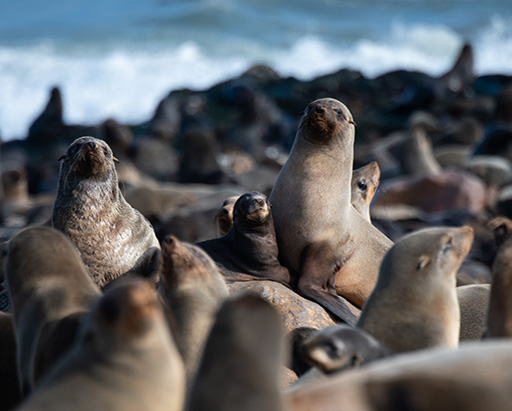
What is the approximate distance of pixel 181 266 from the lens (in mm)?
4039

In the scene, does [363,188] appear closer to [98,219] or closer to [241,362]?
[98,219]

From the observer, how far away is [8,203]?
15680mm

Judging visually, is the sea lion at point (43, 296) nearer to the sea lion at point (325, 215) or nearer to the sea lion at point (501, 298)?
the sea lion at point (501, 298)

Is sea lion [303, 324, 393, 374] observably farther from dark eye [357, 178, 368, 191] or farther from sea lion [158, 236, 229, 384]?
dark eye [357, 178, 368, 191]

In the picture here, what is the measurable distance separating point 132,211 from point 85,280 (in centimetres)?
252

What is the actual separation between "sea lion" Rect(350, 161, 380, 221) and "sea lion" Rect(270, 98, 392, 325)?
1.73 feet

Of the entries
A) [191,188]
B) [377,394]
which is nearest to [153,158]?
[191,188]

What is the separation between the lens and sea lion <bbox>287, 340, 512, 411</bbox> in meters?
2.64

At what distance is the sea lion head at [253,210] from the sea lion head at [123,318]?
11.3 feet

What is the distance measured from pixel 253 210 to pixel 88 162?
1.24 metres

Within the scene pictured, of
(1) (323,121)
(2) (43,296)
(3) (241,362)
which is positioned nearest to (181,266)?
(2) (43,296)

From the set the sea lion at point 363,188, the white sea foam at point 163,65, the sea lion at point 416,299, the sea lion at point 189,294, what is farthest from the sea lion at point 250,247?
the white sea foam at point 163,65

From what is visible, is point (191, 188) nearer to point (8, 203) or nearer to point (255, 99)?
point (8, 203)

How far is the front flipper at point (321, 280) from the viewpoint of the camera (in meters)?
5.91
